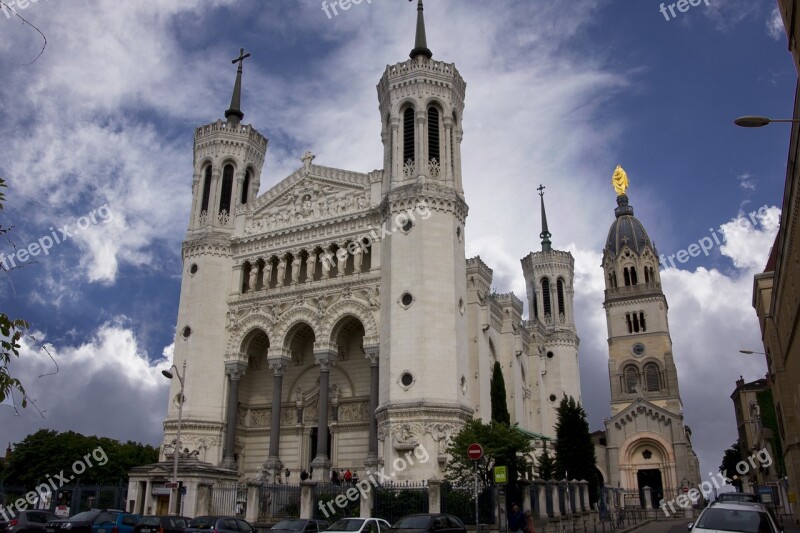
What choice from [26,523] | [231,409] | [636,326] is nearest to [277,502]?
[26,523]

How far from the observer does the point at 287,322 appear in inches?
1580

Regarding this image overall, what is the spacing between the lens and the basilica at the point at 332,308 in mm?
34375

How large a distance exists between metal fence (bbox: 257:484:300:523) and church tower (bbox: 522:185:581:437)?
31502 millimetres

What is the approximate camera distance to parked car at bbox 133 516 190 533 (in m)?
22.8

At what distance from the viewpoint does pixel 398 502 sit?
25469 millimetres

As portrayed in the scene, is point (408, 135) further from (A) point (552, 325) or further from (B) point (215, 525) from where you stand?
(A) point (552, 325)

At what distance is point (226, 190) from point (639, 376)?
5584cm

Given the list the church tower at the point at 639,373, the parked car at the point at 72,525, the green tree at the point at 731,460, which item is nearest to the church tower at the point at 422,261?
the parked car at the point at 72,525

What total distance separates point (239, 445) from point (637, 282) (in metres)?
59.3

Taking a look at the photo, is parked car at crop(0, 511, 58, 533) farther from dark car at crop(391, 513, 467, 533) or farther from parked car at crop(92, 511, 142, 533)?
dark car at crop(391, 513, 467, 533)

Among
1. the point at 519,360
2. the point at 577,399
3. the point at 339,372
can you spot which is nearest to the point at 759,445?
the point at 577,399

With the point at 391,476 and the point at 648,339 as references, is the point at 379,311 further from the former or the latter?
the point at 648,339

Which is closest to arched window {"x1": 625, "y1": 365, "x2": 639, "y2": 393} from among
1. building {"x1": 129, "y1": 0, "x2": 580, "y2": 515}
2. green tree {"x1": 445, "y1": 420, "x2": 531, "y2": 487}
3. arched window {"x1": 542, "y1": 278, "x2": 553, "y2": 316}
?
arched window {"x1": 542, "y1": 278, "x2": 553, "y2": 316}

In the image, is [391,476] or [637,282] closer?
[391,476]
